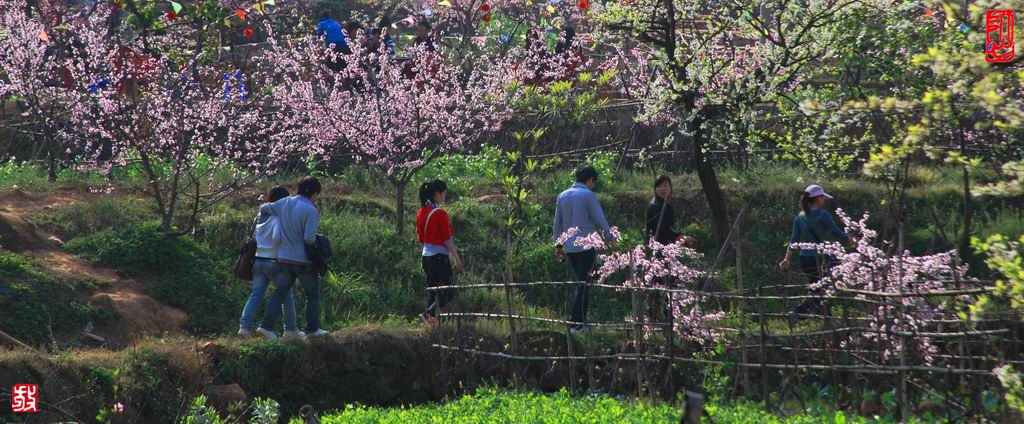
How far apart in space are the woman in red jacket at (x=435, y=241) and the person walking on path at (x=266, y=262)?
1.31m

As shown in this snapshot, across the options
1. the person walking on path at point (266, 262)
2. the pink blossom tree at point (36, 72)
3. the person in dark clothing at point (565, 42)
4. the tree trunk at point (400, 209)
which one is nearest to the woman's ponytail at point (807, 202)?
the person walking on path at point (266, 262)

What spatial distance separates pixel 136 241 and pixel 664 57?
6397 mm

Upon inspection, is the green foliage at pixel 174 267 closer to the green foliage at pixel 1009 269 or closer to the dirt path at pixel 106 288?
the dirt path at pixel 106 288

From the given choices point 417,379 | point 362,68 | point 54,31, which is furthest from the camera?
point 54,31

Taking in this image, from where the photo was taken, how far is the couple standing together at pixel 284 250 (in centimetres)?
990

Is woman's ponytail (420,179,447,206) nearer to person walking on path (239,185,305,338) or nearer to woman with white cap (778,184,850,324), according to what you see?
person walking on path (239,185,305,338)

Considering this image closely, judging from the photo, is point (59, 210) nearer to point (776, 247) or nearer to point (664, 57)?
point (664, 57)

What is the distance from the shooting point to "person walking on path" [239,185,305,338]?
9930mm

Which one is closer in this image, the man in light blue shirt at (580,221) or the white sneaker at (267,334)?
the man in light blue shirt at (580,221)

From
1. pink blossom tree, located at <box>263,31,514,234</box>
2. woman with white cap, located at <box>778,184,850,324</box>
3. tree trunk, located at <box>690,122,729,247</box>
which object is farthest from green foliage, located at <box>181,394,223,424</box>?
tree trunk, located at <box>690,122,729,247</box>

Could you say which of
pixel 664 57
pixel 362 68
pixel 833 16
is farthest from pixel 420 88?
pixel 833 16

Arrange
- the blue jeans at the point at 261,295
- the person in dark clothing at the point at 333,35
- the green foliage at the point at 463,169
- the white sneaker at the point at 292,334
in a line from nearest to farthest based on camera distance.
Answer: the blue jeans at the point at 261,295, the white sneaker at the point at 292,334, the green foliage at the point at 463,169, the person in dark clothing at the point at 333,35

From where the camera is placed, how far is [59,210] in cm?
1336

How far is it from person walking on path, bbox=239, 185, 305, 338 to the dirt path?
1070 mm
